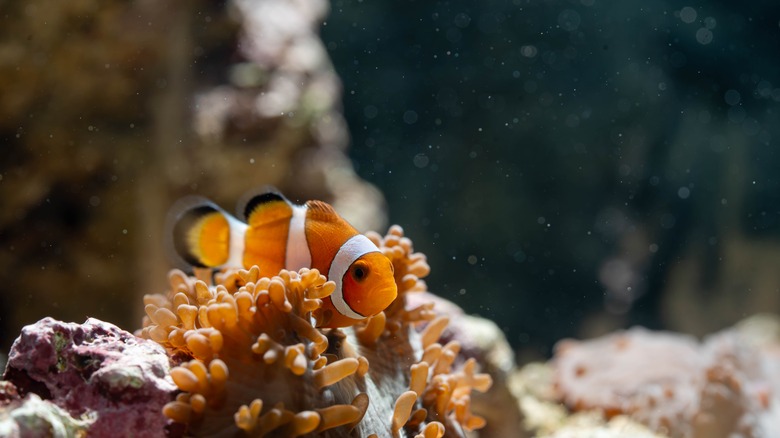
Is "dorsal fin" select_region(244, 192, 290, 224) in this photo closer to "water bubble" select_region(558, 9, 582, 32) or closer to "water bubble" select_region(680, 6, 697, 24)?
"water bubble" select_region(558, 9, 582, 32)

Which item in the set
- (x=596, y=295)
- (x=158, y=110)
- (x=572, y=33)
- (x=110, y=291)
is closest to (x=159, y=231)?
(x=110, y=291)

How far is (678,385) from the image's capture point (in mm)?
3146

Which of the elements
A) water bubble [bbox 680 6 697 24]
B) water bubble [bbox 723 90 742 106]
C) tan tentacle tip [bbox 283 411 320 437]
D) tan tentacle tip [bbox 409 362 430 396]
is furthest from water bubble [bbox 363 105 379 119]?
tan tentacle tip [bbox 283 411 320 437]

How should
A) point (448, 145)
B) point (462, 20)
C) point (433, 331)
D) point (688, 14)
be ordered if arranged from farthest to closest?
point (448, 145) → point (462, 20) → point (688, 14) → point (433, 331)

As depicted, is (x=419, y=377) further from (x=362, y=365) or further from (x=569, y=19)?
(x=569, y=19)

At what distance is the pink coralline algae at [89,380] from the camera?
1218mm

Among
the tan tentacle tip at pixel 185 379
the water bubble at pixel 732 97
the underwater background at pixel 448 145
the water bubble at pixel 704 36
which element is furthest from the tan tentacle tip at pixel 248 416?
the water bubble at pixel 732 97

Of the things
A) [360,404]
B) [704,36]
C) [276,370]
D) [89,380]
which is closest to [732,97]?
[704,36]

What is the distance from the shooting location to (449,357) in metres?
1.88

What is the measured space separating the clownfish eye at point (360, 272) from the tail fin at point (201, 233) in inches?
21.6

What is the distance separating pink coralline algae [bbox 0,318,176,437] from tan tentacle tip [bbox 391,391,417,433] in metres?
0.55

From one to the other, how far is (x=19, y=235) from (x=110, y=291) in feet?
2.08

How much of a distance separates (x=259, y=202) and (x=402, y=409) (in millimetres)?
725

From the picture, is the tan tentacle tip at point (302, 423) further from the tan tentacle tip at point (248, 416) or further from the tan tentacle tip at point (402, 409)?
the tan tentacle tip at point (402, 409)
